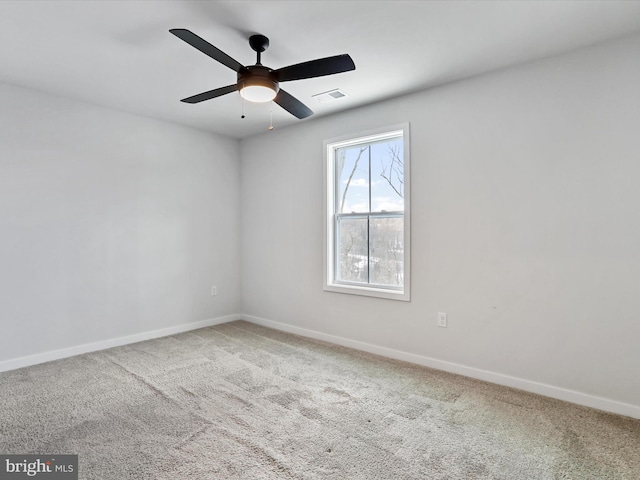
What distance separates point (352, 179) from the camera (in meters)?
3.87

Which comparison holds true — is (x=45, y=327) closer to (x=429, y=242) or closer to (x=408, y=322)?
(x=408, y=322)

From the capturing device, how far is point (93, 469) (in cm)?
175

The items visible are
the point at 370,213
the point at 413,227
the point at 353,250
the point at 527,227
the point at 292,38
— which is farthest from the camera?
the point at 353,250

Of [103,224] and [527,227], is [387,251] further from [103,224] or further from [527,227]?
[103,224]

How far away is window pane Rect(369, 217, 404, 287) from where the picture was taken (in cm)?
347

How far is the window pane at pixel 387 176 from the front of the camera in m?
3.48

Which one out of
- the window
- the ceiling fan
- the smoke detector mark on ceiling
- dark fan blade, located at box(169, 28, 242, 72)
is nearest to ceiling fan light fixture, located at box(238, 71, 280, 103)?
the ceiling fan

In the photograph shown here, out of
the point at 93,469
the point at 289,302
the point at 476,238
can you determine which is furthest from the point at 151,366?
the point at 476,238

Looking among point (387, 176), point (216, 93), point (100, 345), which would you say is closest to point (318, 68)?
point (216, 93)

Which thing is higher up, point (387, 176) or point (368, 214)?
point (387, 176)

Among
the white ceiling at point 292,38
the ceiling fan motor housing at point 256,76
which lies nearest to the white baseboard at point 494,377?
the white ceiling at point 292,38

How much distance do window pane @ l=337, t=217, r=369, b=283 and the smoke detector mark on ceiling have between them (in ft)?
4.17

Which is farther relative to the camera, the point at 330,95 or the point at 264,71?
the point at 330,95

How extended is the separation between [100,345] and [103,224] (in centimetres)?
128
